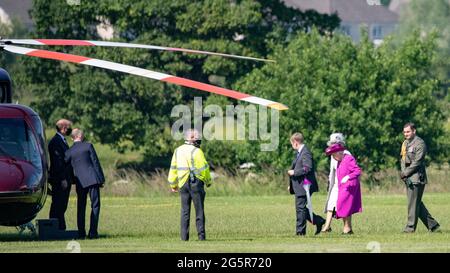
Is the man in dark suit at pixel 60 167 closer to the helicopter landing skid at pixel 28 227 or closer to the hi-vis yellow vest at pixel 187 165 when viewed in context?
the helicopter landing skid at pixel 28 227

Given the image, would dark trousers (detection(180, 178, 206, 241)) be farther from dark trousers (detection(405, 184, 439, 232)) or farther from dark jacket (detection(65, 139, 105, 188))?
dark trousers (detection(405, 184, 439, 232))

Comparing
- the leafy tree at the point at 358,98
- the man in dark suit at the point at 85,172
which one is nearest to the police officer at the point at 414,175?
the man in dark suit at the point at 85,172

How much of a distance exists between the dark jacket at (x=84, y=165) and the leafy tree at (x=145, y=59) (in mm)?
31741

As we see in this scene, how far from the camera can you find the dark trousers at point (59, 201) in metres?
21.3

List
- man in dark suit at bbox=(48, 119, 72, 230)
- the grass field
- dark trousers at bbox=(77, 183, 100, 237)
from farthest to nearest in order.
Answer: man in dark suit at bbox=(48, 119, 72, 230) → dark trousers at bbox=(77, 183, 100, 237) → the grass field

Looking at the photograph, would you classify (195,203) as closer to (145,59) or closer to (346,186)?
(346,186)

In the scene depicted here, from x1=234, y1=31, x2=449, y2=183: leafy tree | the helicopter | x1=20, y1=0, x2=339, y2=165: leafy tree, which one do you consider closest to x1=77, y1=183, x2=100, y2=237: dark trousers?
the helicopter

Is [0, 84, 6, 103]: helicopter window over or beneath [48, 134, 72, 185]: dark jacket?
over

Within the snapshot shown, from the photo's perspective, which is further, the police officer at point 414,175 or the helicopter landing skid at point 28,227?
the helicopter landing skid at point 28,227

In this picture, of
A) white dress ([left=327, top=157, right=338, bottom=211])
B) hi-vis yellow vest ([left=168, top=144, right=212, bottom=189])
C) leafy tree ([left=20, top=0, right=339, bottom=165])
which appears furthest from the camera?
leafy tree ([left=20, top=0, right=339, bottom=165])

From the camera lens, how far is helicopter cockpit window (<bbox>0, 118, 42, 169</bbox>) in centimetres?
1994

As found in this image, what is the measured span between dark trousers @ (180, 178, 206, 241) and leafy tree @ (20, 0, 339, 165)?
32.5 m
